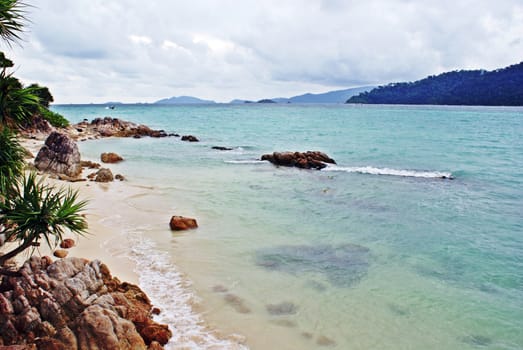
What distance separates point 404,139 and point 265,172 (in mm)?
27712

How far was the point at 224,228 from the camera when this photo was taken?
14922mm

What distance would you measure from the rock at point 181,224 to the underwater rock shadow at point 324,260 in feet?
10.3

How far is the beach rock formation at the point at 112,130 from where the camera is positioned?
54.1 m

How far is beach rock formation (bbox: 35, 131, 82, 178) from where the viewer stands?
22.6 m

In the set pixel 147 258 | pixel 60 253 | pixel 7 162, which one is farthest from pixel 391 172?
pixel 7 162

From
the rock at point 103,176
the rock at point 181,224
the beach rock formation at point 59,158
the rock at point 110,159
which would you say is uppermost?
the beach rock formation at point 59,158

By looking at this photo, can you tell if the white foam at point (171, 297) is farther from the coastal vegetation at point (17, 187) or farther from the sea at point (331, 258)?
the coastal vegetation at point (17, 187)

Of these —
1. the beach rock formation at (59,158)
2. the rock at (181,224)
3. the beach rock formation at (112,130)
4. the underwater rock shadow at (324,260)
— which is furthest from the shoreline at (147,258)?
the beach rock formation at (112,130)

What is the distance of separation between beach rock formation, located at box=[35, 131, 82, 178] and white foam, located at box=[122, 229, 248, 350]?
1158cm

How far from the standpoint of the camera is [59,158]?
22828 millimetres

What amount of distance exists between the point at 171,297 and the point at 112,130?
170ft

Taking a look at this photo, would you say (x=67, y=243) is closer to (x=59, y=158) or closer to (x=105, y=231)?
(x=105, y=231)

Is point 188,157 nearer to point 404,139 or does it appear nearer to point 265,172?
point 265,172

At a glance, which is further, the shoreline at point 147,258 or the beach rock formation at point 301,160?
the beach rock formation at point 301,160
